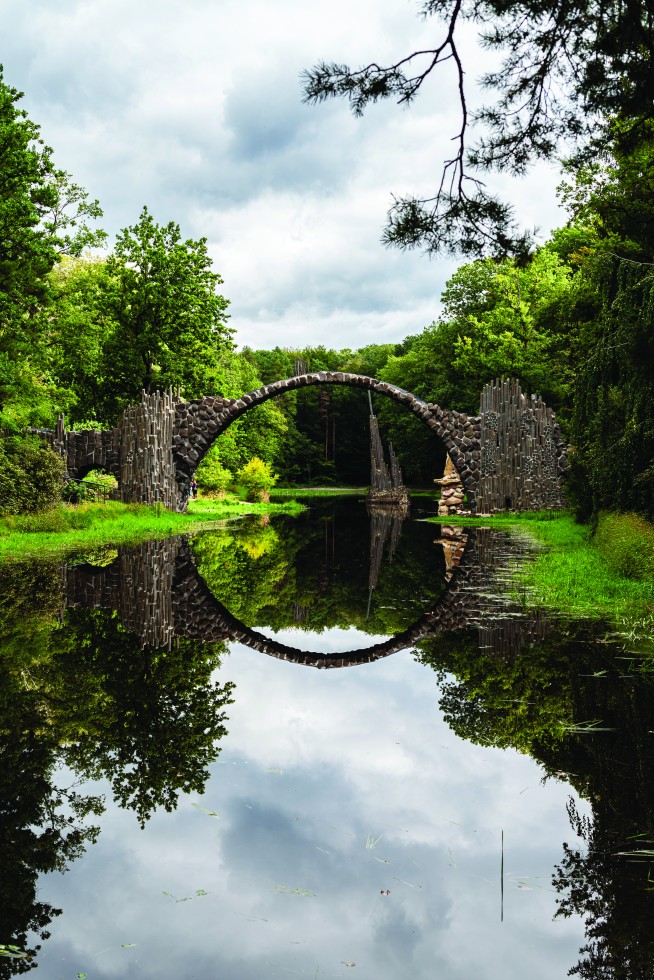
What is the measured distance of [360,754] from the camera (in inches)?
145

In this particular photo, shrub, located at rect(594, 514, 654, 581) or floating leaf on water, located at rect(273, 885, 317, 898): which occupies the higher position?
shrub, located at rect(594, 514, 654, 581)

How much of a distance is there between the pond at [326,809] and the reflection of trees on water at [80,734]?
14 millimetres

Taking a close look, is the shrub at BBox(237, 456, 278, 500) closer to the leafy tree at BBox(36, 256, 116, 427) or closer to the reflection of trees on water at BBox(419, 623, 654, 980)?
the leafy tree at BBox(36, 256, 116, 427)

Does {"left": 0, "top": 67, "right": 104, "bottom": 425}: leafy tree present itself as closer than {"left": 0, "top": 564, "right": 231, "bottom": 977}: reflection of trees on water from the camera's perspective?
No

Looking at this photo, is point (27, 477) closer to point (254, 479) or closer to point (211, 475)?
point (211, 475)

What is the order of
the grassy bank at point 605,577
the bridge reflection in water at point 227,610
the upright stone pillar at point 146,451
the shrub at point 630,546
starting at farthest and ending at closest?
the upright stone pillar at point 146,451, the shrub at point 630,546, the grassy bank at point 605,577, the bridge reflection in water at point 227,610

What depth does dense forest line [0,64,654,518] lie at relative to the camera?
1170 cm

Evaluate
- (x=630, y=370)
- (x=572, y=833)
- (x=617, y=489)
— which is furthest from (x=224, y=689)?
(x=630, y=370)

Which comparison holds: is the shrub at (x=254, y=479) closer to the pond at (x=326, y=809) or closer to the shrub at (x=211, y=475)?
the shrub at (x=211, y=475)

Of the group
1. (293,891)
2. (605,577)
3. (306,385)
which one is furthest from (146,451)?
(293,891)

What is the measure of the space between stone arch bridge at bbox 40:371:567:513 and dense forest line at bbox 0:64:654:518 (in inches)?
69.1

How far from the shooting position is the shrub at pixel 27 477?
15.5 m

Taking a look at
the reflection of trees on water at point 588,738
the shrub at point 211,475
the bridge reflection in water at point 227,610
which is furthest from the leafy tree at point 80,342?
the reflection of trees on water at point 588,738

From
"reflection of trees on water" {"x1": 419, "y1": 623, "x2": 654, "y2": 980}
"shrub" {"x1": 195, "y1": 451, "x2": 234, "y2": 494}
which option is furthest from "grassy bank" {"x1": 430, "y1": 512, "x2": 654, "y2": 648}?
"shrub" {"x1": 195, "y1": 451, "x2": 234, "y2": 494}
